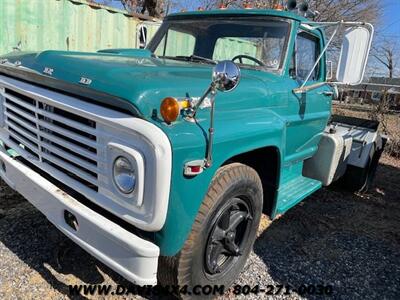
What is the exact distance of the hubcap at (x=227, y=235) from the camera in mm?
2594

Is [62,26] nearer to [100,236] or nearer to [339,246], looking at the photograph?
[100,236]

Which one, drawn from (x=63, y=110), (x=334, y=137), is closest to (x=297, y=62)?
(x=334, y=137)

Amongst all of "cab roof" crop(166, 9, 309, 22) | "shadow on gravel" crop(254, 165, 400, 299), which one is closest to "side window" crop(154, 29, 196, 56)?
"cab roof" crop(166, 9, 309, 22)

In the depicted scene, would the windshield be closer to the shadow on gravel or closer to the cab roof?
the cab roof

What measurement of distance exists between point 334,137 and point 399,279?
1621 mm

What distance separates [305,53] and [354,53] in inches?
23.3

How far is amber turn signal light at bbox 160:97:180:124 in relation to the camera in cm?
197

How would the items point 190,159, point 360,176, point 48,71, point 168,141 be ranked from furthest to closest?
1. point 360,176
2. point 48,71
3. point 190,159
4. point 168,141

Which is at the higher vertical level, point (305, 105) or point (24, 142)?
point (305, 105)

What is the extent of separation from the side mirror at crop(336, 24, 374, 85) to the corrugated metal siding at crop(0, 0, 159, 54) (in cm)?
251

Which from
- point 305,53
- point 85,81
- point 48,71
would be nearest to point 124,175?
point 85,81

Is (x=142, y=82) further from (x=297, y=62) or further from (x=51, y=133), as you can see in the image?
(x=297, y=62)

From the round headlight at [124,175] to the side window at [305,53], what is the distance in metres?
2.23

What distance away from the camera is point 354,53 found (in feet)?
10.7
